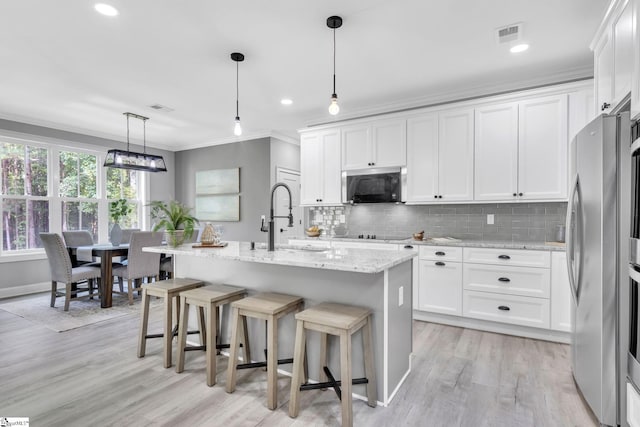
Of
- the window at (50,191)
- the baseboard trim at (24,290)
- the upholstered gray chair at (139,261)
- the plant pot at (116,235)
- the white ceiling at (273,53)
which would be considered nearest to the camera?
the white ceiling at (273,53)

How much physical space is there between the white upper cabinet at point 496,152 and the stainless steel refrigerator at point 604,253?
5.10 ft

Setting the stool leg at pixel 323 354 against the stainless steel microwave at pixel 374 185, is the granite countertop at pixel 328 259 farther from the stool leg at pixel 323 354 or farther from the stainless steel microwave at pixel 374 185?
the stainless steel microwave at pixel 374 185

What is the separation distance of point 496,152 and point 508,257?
1.14 m

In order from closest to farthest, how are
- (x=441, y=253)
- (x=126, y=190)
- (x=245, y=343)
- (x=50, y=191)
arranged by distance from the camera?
(x=245, y=343)
(x=441, y=253)
(x=50, y=191)
(x=126, y=190)

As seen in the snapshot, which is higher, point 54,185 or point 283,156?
point 283,156

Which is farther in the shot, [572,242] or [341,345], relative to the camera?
[572,242]

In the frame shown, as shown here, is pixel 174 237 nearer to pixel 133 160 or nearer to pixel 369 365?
pixel 369 365

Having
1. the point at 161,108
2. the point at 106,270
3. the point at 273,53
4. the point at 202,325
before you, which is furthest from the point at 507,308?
the point at 161,108

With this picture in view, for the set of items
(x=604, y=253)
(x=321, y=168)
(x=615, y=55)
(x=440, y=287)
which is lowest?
(x=440, y=287)

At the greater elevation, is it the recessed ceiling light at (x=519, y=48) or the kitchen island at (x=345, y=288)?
the recessed ceiling light at (x=519, y=48)

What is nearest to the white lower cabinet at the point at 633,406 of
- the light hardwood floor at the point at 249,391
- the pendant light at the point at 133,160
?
the light hardwood floor at the point at 249,391

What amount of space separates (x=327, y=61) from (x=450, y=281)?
257 centimetres

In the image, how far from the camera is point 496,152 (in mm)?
3576

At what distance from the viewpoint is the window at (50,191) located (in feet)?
15.9
